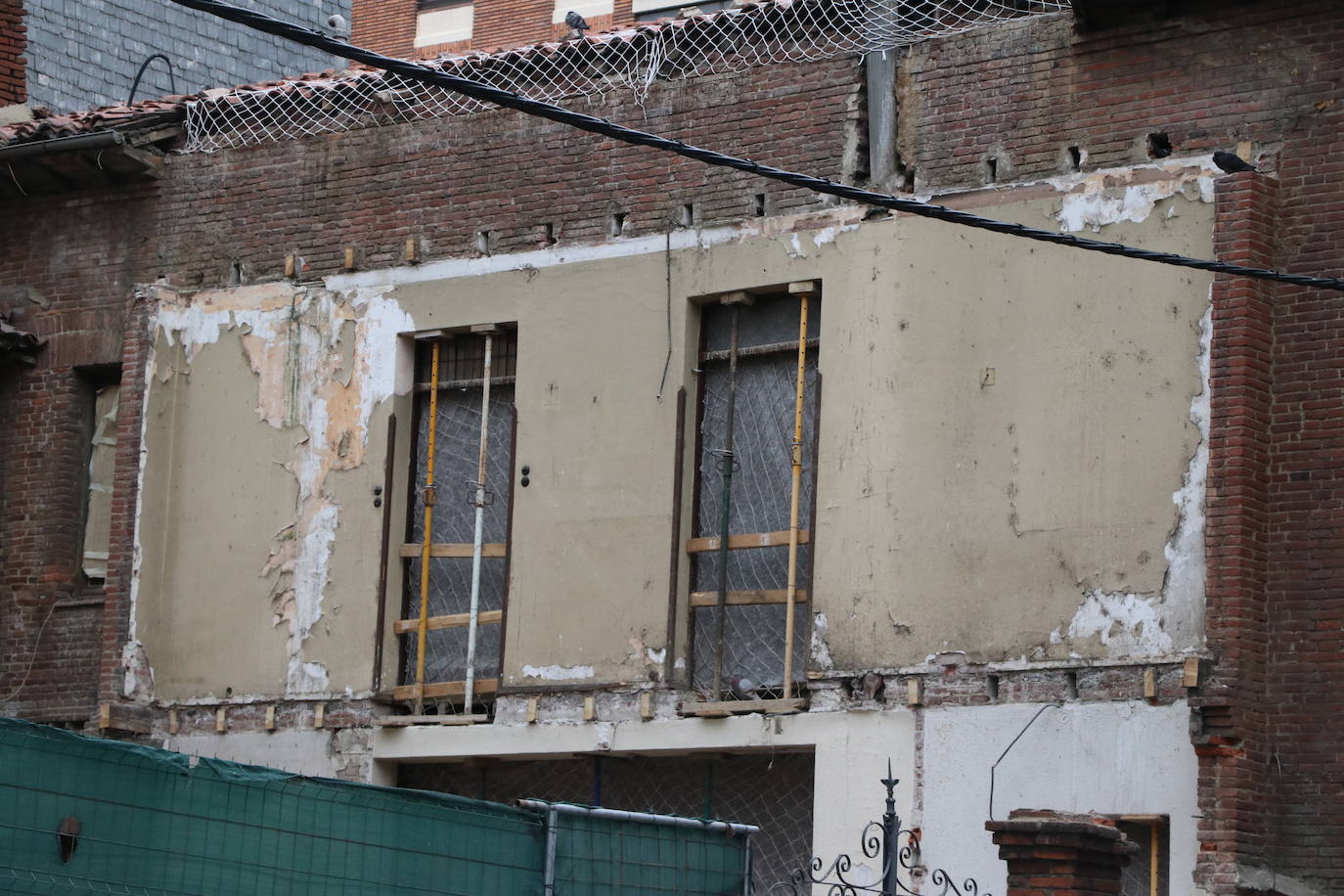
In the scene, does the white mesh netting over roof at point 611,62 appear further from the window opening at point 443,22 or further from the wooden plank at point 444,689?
the window opening at point 443,22

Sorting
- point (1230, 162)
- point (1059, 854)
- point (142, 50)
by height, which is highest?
point (142, 50)

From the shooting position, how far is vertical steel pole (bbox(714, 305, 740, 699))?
15.4 m

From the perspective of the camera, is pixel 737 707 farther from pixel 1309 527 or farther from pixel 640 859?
pixel 1309 527

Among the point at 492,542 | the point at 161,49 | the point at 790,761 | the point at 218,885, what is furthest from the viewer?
the point at 161,49

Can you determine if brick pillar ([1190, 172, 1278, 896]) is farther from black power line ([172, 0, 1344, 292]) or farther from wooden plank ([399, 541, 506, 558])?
wooden plank ([399, 541, 506, 558])

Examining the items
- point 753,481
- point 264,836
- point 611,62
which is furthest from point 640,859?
point 611,62

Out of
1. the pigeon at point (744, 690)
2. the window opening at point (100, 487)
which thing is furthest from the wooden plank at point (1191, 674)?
the window opening at point (100, 487)

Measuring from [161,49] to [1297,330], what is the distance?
46.5 feet

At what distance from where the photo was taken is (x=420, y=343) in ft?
56.3

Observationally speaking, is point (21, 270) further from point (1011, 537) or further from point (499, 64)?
point (1011, 537)

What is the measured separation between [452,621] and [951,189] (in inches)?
192

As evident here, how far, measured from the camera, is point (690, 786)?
50.9ft

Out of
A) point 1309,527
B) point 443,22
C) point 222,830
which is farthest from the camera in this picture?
point 443,22

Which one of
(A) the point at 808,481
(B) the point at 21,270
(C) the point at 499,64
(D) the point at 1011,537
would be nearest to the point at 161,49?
(B) the point at 21,270
